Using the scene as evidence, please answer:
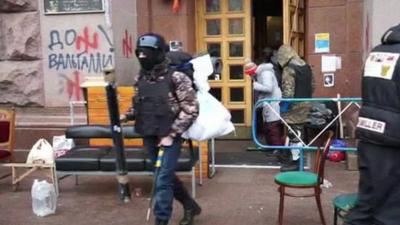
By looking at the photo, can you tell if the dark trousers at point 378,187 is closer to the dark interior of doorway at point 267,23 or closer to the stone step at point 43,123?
the stone step at point 43,123

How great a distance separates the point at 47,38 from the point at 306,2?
4192mm

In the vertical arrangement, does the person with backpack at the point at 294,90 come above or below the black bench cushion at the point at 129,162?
above

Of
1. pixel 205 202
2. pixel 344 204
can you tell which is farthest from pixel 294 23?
pixel 344 204

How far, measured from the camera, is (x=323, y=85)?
910cm

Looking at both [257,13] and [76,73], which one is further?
[257,13]

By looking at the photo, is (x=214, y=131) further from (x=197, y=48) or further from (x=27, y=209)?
(x=197, y=48)

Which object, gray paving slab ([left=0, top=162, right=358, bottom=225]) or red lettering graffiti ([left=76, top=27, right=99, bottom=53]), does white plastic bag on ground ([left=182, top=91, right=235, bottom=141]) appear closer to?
gray paving slab ([left=0, top=162, right=358, bottom=225])

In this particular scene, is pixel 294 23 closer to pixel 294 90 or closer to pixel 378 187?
pixel 294 90

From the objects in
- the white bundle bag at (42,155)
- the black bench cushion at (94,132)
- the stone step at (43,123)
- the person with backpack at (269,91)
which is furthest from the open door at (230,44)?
the white bundle bag at (42,155)

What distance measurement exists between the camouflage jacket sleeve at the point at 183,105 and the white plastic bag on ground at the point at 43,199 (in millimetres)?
1684

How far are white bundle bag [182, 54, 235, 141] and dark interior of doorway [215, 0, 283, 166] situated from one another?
2.64m

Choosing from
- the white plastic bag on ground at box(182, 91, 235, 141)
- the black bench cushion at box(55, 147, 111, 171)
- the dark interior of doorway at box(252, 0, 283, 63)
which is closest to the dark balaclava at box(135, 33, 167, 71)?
the white plastic bag on ground at box(182, 91, 235, 141)

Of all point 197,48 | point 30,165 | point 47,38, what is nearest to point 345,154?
point 197,48

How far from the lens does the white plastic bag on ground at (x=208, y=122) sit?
520cm
